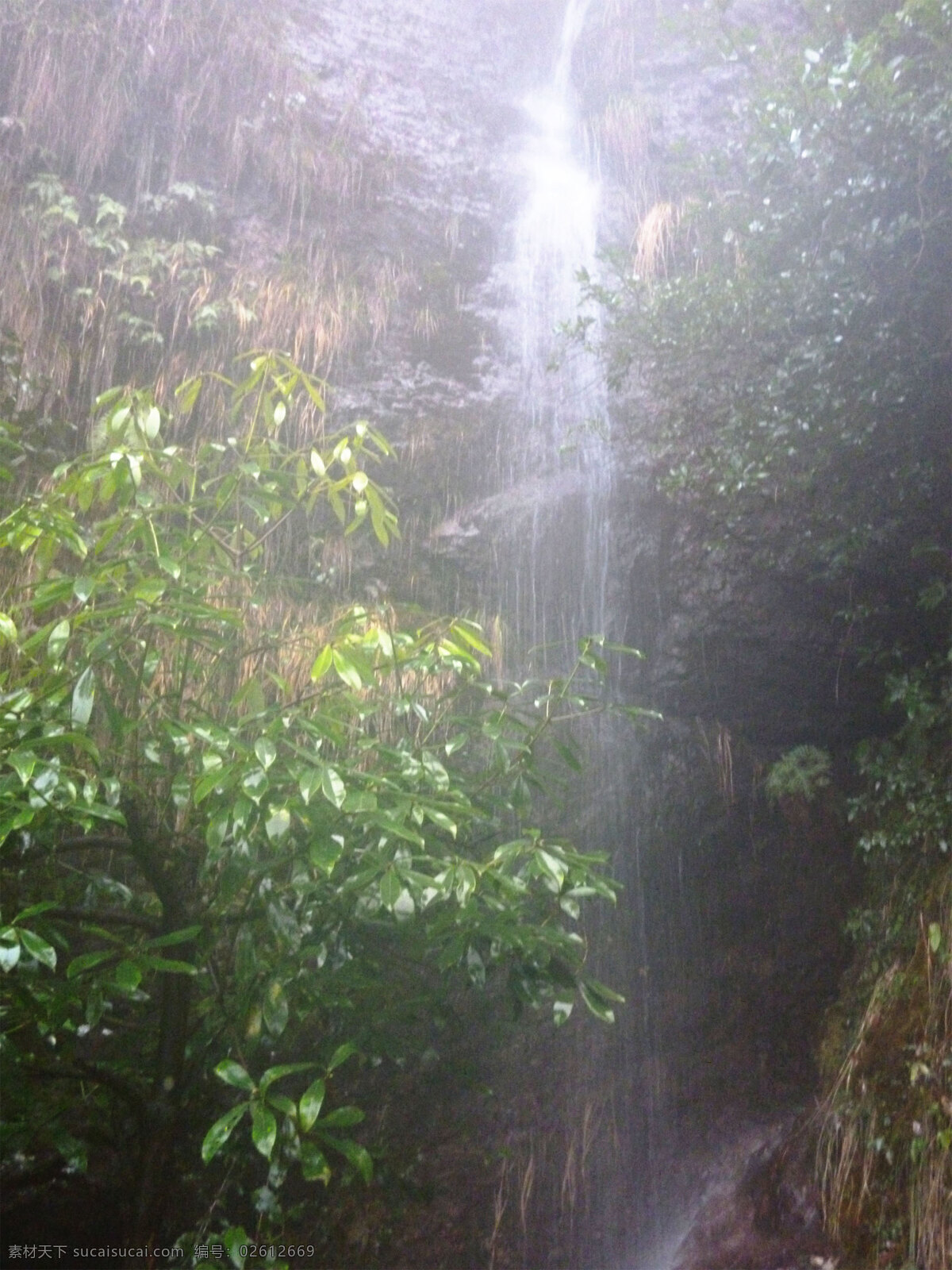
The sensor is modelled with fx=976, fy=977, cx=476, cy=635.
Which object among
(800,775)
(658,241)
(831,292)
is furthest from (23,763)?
(658,241)

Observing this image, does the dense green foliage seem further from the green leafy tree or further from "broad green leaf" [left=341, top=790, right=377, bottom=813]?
"broad green leaf" [left=341, top=790, right=377, bottom=813]

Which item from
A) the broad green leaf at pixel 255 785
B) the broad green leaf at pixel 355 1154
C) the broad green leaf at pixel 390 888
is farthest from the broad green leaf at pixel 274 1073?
the broad green leaf at pixel 255 785

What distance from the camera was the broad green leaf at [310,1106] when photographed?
1.85 meters

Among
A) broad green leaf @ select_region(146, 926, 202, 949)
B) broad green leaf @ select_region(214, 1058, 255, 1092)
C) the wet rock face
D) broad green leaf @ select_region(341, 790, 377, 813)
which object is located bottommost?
the wet rock face

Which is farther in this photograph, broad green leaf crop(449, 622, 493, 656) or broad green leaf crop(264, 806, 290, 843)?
broad green leaf crop(449, 622, 493, 656)

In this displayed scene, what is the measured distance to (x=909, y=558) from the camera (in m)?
4.61

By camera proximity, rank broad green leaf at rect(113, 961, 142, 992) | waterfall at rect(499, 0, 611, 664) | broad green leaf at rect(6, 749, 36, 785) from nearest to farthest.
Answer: broad green leaf at rect(6, 749, 36, 785), broad green leaf at rect(113, 961, 142, 992), waterfall at rect(499, 0, 611, 664)

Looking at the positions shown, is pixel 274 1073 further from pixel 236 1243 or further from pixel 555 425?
pixel 555 425

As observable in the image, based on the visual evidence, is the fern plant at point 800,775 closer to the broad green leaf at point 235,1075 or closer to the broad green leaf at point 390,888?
the broad green leaf at point 390,888

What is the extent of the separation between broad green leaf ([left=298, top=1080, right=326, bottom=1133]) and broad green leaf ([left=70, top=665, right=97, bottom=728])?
85 cm

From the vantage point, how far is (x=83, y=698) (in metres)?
1.94

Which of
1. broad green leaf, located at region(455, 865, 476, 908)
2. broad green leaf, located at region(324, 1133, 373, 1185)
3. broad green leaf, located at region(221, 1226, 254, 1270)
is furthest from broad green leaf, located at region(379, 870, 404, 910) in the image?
broad green leaf, located at region(221, 1226, 254, 1270)

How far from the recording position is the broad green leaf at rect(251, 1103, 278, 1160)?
1796mm

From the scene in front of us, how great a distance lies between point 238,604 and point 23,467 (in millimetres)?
1984
